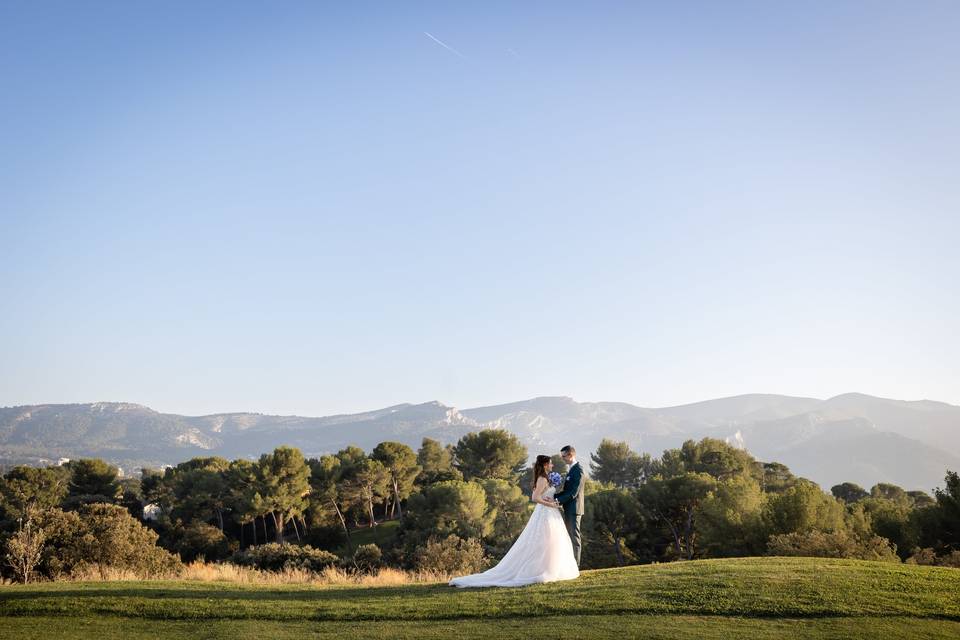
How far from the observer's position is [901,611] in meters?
10.2

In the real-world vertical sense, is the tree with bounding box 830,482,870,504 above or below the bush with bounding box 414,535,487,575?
below

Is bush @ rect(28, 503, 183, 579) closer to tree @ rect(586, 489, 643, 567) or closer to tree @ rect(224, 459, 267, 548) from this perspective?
tree @ rect(224, 459, 267, 548)

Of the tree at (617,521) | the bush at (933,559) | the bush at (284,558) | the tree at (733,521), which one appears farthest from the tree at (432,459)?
the bush at (933,559)

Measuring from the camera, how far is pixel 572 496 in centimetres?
1398

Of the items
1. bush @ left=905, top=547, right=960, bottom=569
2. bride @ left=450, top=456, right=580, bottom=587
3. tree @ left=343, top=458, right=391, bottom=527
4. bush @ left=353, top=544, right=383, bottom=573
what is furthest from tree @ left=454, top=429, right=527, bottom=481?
bride @ left=450, top=456, right=580, bottom=587

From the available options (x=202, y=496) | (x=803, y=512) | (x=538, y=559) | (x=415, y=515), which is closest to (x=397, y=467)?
(x=415, y=515)

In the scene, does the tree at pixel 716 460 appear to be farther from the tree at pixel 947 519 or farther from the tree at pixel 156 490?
the tree at pixel 156 490

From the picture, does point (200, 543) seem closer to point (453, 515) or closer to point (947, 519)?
point (453, 515)

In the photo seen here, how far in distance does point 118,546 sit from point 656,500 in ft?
120

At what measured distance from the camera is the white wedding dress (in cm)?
1335

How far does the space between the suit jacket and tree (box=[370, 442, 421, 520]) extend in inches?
2138

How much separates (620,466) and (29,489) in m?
71.9

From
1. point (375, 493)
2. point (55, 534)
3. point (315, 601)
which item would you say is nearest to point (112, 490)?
point (375, 493)

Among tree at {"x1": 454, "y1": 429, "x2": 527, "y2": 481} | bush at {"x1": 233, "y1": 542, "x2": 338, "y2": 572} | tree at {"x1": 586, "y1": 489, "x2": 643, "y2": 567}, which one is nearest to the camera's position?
bush at {"x1": 233, "y1": 542, "x2": 338, "y2": 572}
